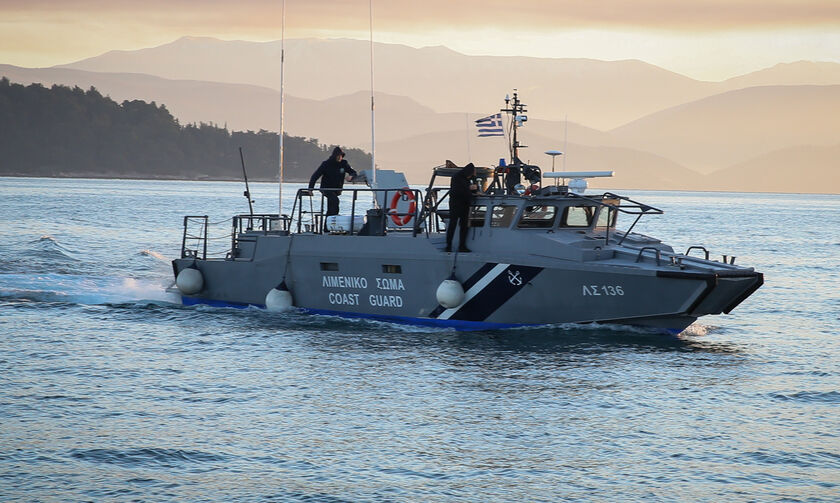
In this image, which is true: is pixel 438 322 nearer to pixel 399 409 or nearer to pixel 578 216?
pixel 578 216

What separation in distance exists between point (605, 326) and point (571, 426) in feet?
15.3

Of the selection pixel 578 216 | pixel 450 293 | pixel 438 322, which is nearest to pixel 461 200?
pixel 450 293

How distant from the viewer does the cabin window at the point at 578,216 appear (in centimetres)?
1706

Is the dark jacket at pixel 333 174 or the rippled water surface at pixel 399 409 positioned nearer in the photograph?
the rippled water surface at pixel 399 409

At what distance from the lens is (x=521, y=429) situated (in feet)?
38.2

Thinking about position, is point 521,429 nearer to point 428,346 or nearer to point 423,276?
point 428,346

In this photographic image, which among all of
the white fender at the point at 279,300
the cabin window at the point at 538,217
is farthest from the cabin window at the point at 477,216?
the white fender at the point at 279,300

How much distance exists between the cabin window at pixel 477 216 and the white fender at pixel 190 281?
684 cm

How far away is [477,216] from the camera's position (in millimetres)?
17266

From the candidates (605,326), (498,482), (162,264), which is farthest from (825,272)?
(498,482)

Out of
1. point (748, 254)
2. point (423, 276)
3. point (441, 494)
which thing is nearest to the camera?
point (441, 494)

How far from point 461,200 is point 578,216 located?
6.99 feet

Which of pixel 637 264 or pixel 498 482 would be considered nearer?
pixel 498 482

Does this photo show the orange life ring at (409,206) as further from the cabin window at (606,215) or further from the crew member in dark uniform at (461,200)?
the cabin window at (606,215)
